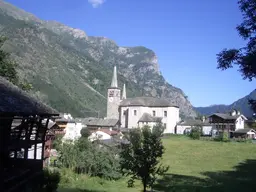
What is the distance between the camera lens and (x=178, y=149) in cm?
5128

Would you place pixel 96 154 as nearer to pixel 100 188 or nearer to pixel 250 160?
pixel 100 188

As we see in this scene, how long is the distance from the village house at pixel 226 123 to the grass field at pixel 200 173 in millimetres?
29664

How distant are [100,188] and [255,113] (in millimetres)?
18824

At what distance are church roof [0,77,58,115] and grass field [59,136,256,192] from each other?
38.6ft

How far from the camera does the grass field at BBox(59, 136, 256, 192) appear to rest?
26.4 m

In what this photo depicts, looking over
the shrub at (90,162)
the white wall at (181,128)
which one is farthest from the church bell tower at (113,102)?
the shrub at (90,162)

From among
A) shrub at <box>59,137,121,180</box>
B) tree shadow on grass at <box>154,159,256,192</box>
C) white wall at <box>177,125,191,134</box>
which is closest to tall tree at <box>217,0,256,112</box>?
tree shadow on grass at <box>154,159,256,192</box>

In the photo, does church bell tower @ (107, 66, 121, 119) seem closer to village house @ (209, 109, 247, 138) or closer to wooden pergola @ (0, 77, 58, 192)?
village house @ (209, 109, 247, 138)

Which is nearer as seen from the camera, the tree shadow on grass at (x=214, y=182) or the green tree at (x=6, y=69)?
the tree shadow on grass at (x=214, y=182)

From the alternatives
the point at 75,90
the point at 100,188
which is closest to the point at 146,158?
the point at 100,188

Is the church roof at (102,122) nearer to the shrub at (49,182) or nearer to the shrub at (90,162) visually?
the shrub at (90,162)

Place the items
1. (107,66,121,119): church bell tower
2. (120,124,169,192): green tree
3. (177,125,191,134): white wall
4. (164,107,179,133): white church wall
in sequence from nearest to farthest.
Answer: (120,124,169,192): green tree, (164,107,179,133): white church wall, (107,66,121,119): church bell tower, (177,125,191,134): white wall

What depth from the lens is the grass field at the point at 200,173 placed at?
26.4 m

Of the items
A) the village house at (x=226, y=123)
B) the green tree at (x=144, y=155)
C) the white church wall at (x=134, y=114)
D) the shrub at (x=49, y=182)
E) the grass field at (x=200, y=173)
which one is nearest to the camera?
the green tree at (x=144, y=155)
